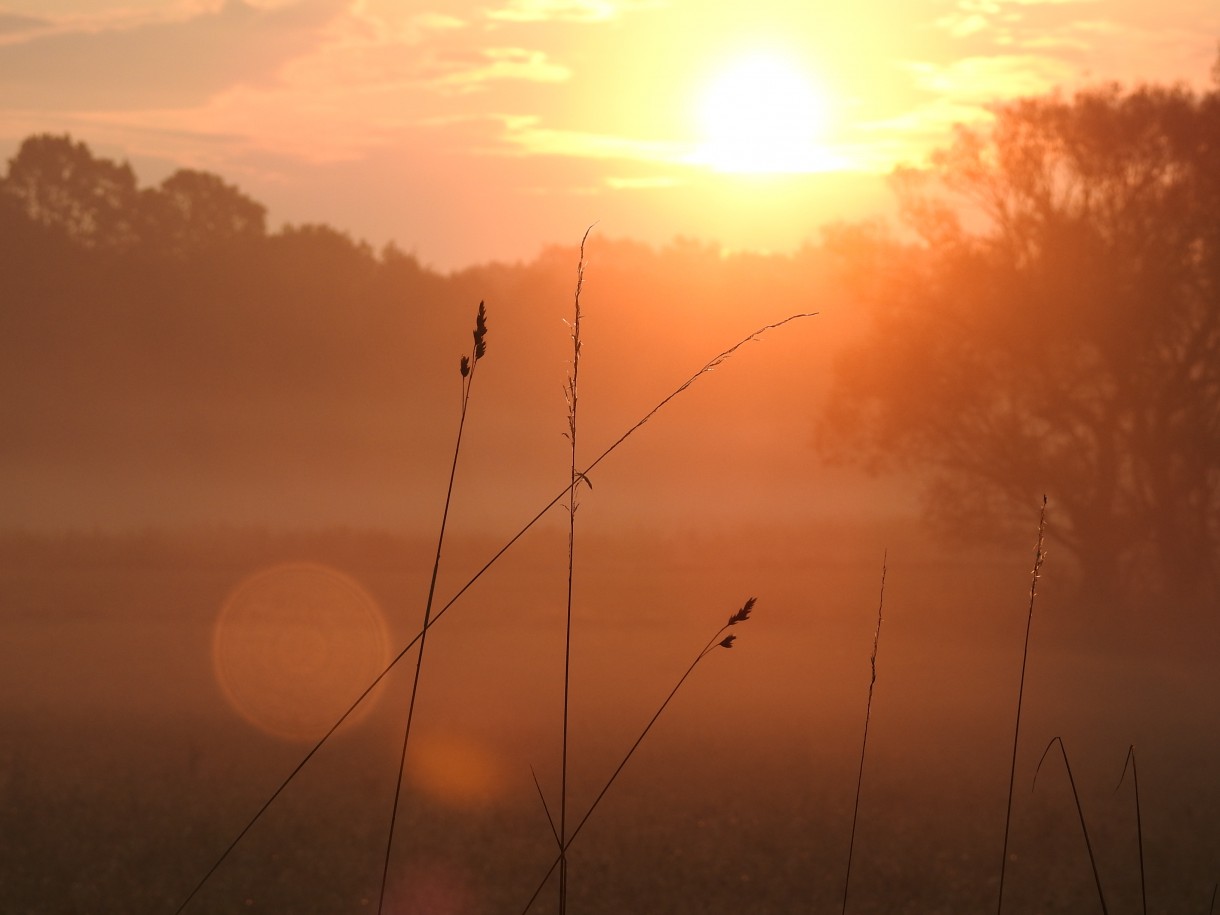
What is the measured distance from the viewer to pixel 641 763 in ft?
48.2

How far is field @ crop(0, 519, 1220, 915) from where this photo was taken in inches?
441

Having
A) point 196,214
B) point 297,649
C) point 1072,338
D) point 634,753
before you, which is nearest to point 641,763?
point 634,753

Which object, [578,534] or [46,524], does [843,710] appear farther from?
[46,524]

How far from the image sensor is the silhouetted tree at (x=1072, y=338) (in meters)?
20.6

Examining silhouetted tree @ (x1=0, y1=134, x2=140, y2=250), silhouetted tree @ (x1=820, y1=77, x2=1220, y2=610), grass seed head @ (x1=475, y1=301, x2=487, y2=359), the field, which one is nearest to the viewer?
grass seed head @ (x1=475, y1=301, x2=487, y2=359)

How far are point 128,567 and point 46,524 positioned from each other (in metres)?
7.35

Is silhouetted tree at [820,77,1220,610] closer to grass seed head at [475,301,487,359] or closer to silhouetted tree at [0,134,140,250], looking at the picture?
grass seed head at [475,301,487,359]

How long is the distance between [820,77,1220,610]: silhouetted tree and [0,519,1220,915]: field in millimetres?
1433

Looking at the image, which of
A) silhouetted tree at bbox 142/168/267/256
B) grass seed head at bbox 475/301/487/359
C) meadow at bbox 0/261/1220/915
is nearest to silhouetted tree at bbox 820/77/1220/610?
meadow at bbox 0/261/1220/915

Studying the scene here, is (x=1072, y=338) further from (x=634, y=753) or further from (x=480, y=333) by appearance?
(x=480, y=333)

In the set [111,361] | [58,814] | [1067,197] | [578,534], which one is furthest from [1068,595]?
[111,361]

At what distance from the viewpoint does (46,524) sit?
1442 inches

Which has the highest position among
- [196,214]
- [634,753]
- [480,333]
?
[196,214]

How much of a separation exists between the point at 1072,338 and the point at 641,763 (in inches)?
447
